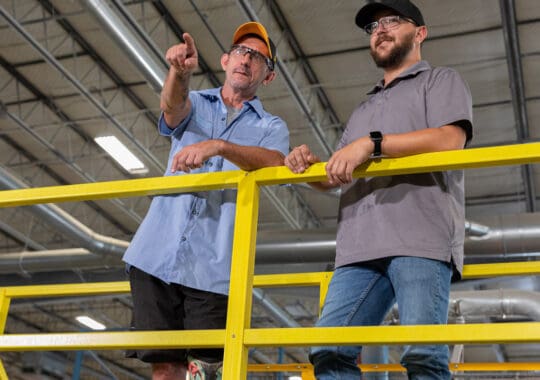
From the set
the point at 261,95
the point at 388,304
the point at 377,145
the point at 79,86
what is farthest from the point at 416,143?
the point at 79,86

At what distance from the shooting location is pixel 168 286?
3.06m

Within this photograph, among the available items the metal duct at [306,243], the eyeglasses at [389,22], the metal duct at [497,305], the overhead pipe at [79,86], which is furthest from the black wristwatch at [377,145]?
the overhead pipe at [79,86]

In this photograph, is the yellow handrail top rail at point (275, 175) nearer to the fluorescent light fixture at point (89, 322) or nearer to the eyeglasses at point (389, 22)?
the eyeglasses at point (389, 22)

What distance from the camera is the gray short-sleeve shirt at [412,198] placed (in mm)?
2658

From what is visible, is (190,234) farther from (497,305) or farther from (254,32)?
(497,305)

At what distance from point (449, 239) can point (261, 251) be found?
8.55 meters

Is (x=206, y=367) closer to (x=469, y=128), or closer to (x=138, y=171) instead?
(x=469, y=128)

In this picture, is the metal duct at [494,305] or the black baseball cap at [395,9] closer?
the black baseball cap at [395,9]

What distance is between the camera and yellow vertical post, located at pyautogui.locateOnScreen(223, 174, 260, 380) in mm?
2518

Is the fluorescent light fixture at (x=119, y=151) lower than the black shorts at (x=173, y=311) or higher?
higher

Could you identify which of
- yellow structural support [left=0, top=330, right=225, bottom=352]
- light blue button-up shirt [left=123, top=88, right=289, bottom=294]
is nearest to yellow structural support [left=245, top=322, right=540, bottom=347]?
yellow structural support [left=0, top=330, right=225, bottom=352]

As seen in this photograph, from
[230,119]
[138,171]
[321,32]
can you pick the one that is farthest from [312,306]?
[230,119]

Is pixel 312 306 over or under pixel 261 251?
over

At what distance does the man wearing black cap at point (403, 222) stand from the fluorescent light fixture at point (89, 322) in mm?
19950
